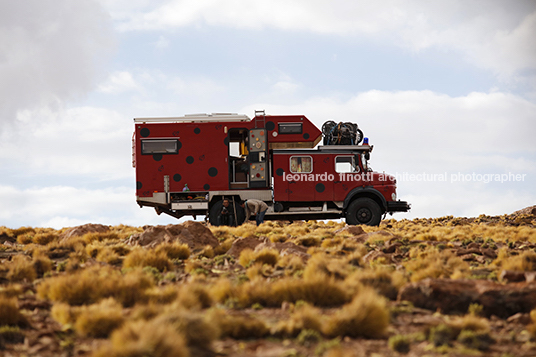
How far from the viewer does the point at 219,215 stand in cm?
1881

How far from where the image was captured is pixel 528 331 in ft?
18.2

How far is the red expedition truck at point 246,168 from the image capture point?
1880 centimetres

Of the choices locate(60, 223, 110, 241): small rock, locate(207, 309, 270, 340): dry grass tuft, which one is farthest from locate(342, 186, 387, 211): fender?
locate(207, 309, 270, 340): dry grass tuft

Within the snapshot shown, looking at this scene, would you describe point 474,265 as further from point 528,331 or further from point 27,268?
point 27,268

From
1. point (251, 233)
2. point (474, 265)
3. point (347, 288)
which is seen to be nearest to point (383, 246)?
point (474, 265)

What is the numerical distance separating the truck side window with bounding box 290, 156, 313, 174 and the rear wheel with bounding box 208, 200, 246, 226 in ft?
9.10

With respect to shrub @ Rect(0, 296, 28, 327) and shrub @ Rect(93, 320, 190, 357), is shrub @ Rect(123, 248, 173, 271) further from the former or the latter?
shrub @ Rect(93, 320, 190, 357)

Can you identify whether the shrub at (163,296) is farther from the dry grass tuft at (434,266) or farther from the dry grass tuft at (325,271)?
the dry grass tuft at (434,266)

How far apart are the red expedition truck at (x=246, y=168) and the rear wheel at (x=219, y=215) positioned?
1.6 inches

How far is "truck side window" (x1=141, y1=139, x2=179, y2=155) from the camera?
742 inches

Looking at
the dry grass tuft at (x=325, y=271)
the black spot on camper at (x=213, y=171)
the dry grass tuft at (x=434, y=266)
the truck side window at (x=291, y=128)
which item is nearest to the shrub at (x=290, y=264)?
the dry grass tuft at (x=325, y=271)

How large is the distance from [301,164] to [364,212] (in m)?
3.35

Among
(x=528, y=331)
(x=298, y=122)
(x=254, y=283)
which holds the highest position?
(x=298, y=122)

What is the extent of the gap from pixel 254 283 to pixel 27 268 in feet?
16.8
